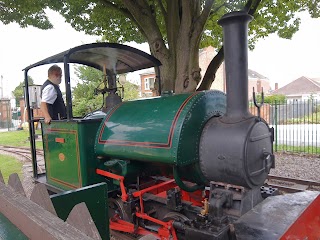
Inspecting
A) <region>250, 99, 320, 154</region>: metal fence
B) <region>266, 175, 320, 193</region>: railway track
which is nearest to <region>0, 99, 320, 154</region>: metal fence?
<region>250, 99, 320, 154</region>: metal fence

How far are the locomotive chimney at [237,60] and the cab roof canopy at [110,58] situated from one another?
6.22 feet

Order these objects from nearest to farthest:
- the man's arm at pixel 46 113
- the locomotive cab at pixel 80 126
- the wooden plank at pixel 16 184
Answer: the wooden plank at pixel 16 184, the locomotive cab at pixel 80 126, the man's arm at pixel 46 113

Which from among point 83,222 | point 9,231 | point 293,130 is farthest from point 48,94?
point 293,130

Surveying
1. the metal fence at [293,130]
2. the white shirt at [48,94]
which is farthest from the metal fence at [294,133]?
the white shirt at [48,94]

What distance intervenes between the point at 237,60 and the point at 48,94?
3.04 meters

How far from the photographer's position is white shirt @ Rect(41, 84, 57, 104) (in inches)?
174

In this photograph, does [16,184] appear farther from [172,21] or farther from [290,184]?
[172,21]

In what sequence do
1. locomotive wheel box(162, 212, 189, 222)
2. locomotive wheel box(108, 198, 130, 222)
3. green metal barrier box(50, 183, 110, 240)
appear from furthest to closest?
locomotive wheel box(108, 198, 130, 222) → locomotive wheel box(162, 212, 189, 222) → green metal barrier box(50, 183, 110, 240)

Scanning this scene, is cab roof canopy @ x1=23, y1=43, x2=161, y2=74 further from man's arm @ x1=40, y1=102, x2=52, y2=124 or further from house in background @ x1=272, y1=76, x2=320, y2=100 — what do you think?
house in background @ x1=272, y1=76, x2=320, y2=100

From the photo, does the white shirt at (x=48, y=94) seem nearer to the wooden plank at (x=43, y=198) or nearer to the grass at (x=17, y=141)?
the wooden plank at (x=43, y=198)

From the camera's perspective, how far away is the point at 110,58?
4.65 meters

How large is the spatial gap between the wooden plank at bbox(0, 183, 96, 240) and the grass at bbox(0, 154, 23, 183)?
22.0 ft

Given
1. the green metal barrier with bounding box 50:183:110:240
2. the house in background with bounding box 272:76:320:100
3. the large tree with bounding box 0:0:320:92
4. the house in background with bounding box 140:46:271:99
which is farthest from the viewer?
the house in background with bounding box 272:76:320:100

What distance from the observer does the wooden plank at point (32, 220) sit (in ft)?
3.73
